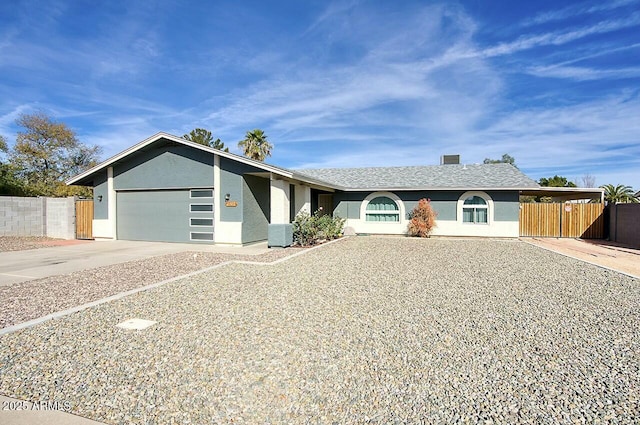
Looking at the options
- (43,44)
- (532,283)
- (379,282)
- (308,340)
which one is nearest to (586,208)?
(532,283)

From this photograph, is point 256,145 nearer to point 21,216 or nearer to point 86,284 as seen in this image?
point 21,216

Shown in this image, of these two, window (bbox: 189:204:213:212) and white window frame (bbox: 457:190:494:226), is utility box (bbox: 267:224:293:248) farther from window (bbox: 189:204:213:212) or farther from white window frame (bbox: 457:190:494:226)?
white window frame (bbox: 457:190:494:226)

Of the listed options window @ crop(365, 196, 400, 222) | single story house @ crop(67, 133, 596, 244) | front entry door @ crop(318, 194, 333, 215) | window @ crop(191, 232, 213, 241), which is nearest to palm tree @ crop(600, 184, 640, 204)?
single story house @ crop(67, 133, 596, 244)

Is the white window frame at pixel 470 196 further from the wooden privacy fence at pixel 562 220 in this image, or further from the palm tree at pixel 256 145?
the palm tree at pixel 256 145

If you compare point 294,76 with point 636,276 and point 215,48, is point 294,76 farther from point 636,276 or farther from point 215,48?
point 636,276

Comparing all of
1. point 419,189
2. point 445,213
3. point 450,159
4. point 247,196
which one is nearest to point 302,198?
point 247,196

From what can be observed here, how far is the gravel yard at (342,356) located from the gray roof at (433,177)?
10.7m

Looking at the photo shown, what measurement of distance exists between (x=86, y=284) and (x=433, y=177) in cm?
1646

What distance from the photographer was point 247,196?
12445 mm

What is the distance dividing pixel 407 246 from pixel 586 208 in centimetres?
1094

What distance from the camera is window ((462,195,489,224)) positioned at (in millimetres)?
16391

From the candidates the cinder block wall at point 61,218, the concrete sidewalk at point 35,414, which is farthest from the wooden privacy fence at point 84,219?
the concrete sidewalk at point 35,414

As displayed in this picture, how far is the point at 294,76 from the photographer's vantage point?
1552cm

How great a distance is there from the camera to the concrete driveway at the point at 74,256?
7.50 metres
